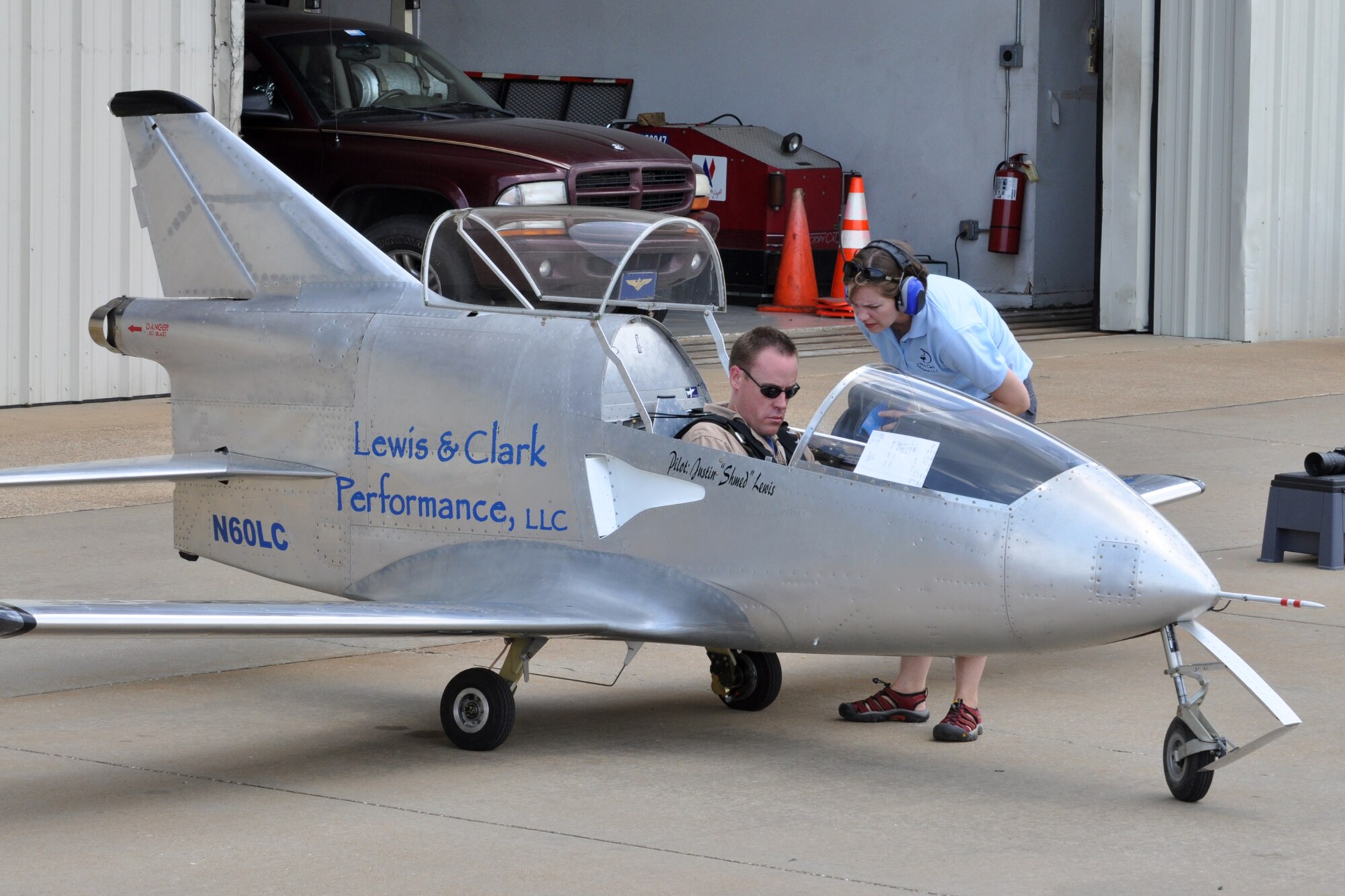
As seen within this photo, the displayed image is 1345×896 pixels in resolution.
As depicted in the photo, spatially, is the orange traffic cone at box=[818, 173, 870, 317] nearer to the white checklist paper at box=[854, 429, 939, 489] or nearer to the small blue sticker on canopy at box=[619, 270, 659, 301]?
the small blue sticker on canopy at box=[619, 270, 659, 301]

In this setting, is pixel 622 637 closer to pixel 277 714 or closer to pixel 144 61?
pixel 277 714

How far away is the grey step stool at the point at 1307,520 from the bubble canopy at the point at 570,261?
338 cm

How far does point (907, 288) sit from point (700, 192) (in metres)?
8.47

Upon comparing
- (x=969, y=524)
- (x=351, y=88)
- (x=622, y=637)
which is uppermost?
(x=351, y=88)

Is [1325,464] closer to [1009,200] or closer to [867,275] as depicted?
[867,275]

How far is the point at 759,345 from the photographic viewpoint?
557 centimetres

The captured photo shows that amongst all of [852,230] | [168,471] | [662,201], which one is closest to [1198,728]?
[168,471]

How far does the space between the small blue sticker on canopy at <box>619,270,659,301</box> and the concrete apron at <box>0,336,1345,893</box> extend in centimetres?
134

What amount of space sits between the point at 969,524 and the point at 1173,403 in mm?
8556

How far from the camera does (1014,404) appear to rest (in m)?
5.97

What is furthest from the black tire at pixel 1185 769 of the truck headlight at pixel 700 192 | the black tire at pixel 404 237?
the truck headlight at pixel 700 192

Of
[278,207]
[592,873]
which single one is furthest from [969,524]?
[278,207]

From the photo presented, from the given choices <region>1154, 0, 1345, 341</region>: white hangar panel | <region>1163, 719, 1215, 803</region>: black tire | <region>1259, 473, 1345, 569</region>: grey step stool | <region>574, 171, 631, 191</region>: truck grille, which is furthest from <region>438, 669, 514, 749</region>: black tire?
<region>1154, 0, 1345, 341</region>: white hangar panel

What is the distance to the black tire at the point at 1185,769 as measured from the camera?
4855mm
